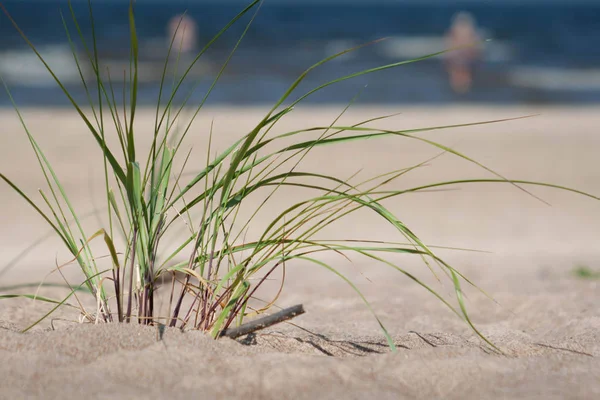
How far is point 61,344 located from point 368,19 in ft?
101

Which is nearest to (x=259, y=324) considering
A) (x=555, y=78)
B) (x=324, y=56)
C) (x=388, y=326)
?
(x=388, y=326)

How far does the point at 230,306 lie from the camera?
1.45 m

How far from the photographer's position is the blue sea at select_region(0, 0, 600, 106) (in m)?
11.5

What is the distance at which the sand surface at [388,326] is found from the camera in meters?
1.25

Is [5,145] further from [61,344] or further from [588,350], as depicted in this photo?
[588,350]

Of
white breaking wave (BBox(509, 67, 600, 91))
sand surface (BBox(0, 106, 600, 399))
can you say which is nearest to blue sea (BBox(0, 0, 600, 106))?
white breaking wave (BBox(509, 67, 600, 91))

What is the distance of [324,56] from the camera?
18.5 m

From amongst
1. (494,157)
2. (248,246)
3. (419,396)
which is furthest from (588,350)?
(494,157)

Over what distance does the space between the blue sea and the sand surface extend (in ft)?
3.49

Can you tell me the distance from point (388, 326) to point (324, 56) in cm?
1695

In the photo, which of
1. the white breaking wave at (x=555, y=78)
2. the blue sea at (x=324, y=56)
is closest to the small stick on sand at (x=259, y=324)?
the blue sea at (x=324, y=56)

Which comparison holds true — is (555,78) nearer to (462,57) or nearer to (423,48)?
(462,57)

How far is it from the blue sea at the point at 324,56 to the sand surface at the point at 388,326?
107cm

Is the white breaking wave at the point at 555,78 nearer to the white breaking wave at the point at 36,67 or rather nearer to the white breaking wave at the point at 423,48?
the white breaking wave at the point at 423,48
